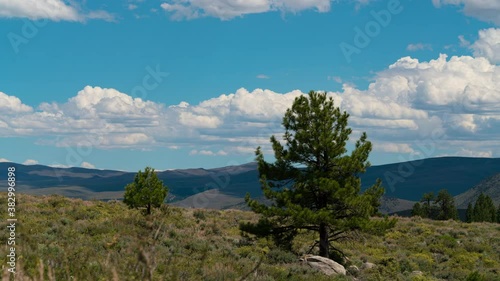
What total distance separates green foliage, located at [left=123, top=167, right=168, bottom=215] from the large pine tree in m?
12.9

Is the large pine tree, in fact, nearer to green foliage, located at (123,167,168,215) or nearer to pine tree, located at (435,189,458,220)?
green foliage, located at (123,167,168,215)

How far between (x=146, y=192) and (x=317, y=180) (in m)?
16.8

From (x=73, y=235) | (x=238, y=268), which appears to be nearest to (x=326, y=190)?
(x=238, y=268)

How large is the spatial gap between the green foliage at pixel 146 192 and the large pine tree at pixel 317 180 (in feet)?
42.4

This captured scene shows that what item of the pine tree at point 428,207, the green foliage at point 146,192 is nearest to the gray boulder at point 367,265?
the green foliage at point 146,192

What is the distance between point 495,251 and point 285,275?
76.2ft

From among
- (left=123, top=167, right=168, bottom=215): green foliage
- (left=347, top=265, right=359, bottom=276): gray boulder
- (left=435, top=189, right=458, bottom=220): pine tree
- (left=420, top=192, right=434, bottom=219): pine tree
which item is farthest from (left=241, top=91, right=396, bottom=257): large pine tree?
(left=420, top=192, right=434, bottom=219): pine tree

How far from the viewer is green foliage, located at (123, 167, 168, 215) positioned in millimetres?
33594

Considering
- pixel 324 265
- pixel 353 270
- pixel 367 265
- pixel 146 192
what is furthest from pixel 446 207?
pixel 324 265

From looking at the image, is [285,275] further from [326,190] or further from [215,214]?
[215,214]

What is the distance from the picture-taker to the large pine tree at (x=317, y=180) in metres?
20.6

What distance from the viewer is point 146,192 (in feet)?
110

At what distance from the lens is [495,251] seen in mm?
29453

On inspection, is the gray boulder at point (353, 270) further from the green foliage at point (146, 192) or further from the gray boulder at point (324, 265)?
the green foliage at point (146, 192)
